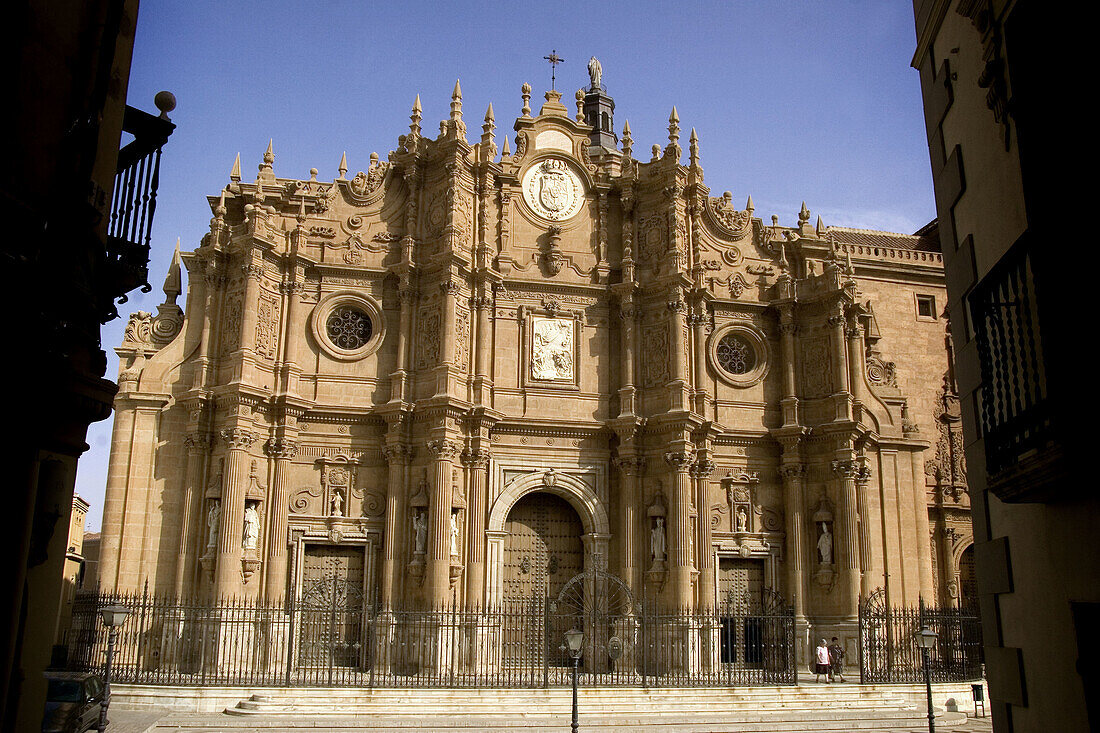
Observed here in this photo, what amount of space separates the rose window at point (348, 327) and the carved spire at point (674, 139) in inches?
377

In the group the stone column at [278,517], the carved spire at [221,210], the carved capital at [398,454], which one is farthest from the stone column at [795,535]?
the carved spire at [221,210]

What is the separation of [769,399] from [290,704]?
1528 cm

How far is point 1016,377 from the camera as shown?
644 cm

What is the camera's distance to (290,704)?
18047mm

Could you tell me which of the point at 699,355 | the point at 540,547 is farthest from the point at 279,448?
the point at 699,355

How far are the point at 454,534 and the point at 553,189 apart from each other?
1035 cm

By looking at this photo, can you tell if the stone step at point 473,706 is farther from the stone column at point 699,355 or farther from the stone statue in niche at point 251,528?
the stone column at point 699,355

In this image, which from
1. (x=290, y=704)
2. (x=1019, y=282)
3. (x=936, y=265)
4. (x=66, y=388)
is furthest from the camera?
(x=936, y=265)

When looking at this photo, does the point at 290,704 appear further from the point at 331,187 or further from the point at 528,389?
the point at 331,187

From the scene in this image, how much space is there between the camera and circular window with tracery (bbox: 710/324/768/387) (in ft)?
89.1


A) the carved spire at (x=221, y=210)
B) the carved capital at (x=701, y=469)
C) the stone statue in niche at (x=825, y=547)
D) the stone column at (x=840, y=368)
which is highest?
the carved spire at (x=221, y=210)

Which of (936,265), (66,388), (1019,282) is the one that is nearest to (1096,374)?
(1019,282)

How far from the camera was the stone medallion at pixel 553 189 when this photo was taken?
90.9ft

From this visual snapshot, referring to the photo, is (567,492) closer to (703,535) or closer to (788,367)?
(703,535)
